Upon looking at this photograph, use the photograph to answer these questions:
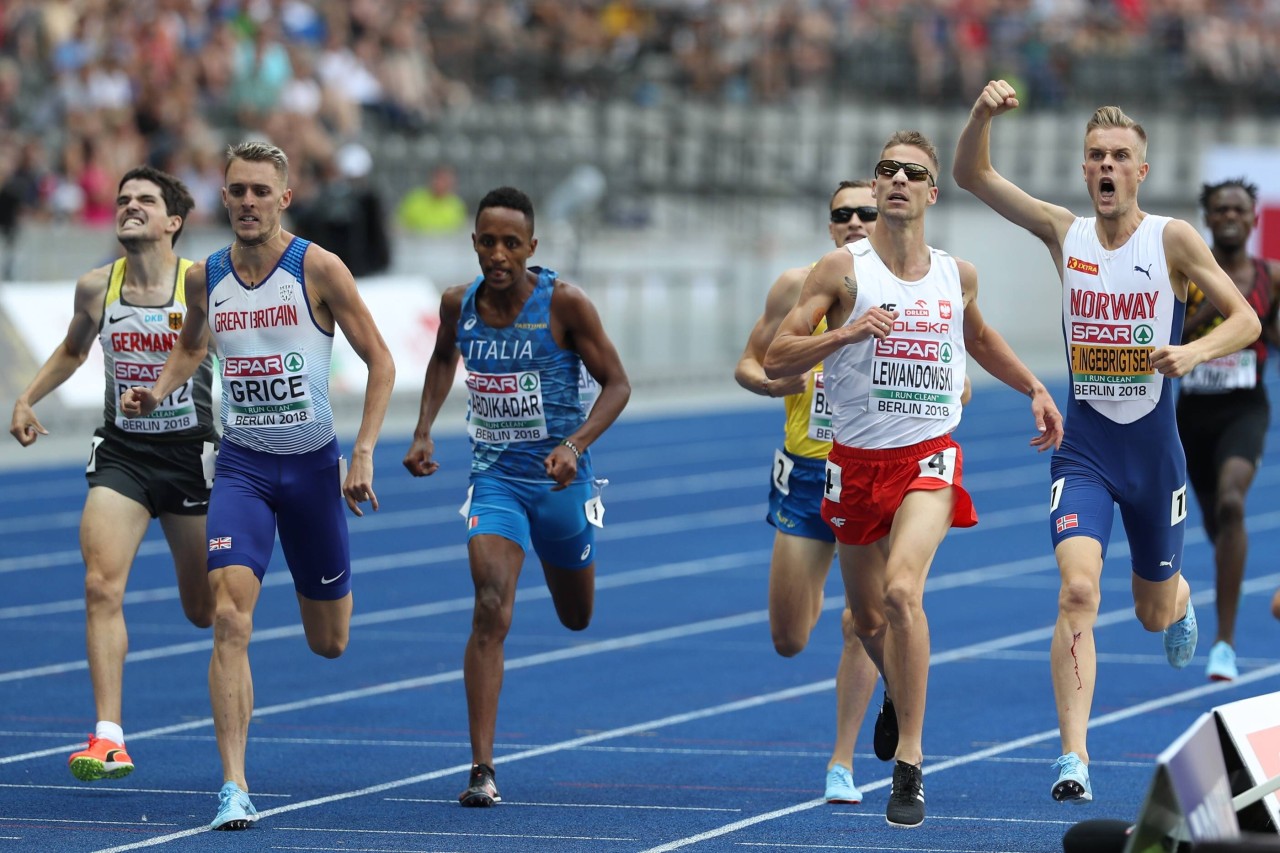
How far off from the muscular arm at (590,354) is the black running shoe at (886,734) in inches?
57.6

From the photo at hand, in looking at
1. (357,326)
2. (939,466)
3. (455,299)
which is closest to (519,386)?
(455,299)

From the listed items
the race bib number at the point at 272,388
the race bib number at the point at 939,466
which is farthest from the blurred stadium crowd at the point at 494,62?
the race bib number at the point at 939,466

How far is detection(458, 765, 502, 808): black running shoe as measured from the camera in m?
7.84

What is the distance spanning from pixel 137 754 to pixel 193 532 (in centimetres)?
92

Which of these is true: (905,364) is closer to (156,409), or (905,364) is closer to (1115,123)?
(1115,123)

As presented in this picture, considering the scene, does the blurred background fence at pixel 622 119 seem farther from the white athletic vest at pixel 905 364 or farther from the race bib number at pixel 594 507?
the white athletic vest at pixel 905 364

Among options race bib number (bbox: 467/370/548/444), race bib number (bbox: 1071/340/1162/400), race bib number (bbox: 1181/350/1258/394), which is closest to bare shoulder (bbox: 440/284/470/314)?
race bib number (bbox: 467/370/548/444)

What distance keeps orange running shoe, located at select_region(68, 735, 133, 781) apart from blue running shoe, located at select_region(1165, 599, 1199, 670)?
12.8ft

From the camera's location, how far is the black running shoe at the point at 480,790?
7.84m

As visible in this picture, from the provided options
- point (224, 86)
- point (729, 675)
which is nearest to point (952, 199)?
point (224, 86)

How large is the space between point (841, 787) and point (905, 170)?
86.9 inches

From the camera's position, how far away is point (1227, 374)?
11.0 metres

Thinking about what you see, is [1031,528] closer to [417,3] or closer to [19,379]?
[19,379]

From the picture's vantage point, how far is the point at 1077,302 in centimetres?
785
